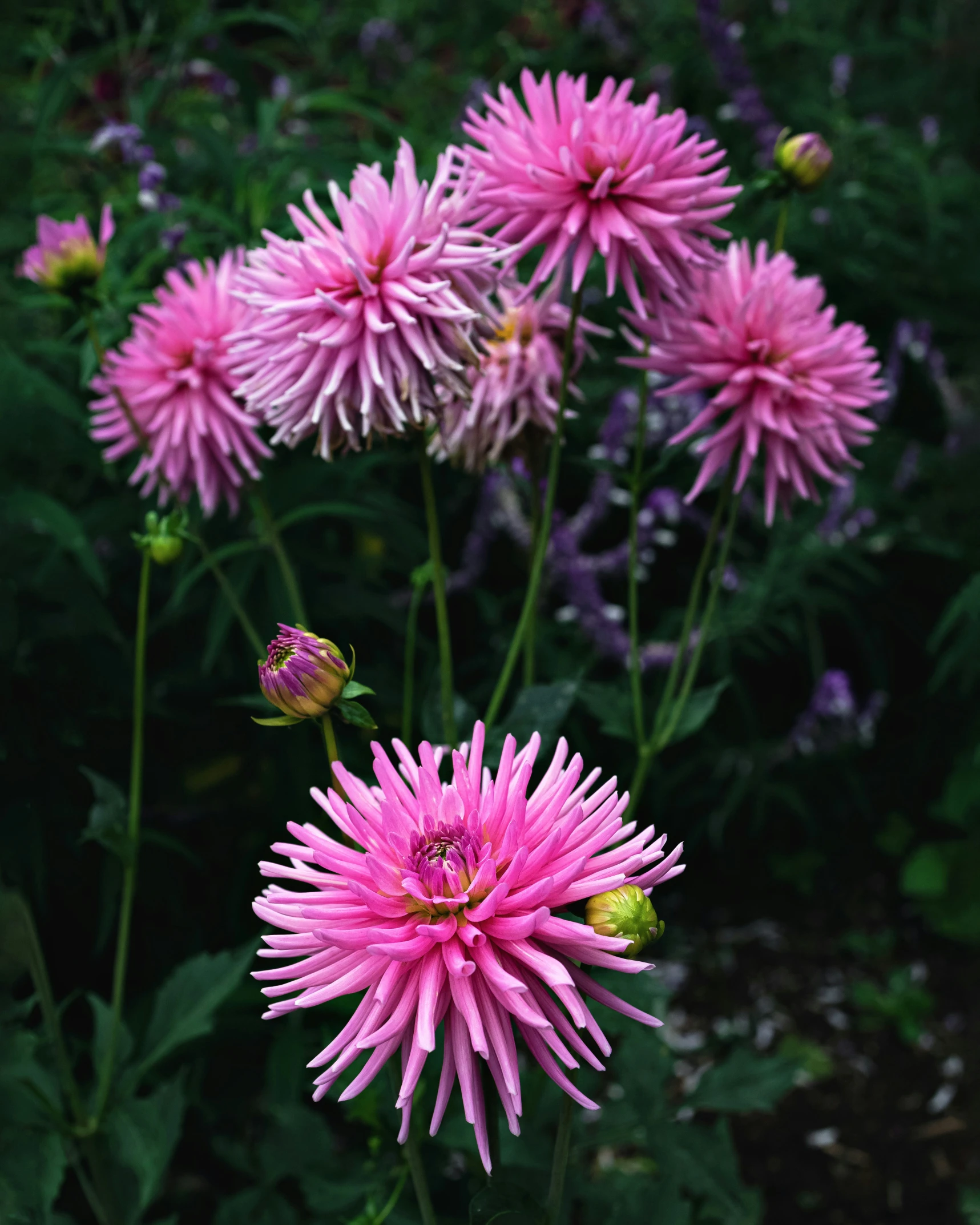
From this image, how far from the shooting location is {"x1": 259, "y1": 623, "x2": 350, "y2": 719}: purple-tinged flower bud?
61 centimetres

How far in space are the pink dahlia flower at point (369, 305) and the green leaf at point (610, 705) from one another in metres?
0.39

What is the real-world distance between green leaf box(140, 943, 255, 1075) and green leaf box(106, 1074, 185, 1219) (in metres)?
0.06

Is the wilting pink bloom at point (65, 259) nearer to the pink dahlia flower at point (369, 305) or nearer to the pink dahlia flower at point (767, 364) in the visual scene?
the pink dahlia flower at point (369, 305)

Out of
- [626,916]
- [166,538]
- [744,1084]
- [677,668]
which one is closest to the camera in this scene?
[626,916]

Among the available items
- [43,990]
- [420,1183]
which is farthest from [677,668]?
[43,990]

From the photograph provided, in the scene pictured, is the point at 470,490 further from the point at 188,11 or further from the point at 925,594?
the point at 188,11

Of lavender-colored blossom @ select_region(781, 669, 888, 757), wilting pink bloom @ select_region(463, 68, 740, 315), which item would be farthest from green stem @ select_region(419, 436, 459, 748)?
lavender-colored blossom @ select_region(781, 669, 888, 757)

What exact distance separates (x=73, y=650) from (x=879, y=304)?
1.61 m

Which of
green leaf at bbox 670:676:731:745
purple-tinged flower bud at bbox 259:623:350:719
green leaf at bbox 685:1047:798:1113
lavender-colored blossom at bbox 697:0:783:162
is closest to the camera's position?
purple-tinged flower bud at bbox 259:623:350:719

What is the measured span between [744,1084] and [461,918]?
88cm

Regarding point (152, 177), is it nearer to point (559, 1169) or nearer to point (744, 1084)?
point (559, 1169)

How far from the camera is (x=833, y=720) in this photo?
6.26 feet

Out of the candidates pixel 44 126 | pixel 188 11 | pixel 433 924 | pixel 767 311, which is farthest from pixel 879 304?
pixel 433 924

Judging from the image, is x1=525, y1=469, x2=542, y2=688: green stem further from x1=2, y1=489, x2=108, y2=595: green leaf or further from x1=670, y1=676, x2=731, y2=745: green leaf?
x1=2, y1=489, x2=108, y2=595: green leaf
